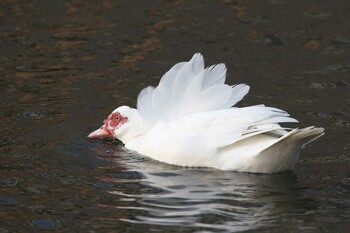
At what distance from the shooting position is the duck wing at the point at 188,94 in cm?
980

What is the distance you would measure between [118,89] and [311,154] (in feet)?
10.6

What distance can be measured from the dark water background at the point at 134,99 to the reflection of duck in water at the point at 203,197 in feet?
0.04

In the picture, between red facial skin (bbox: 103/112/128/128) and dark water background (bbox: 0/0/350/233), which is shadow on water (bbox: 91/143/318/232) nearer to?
dark water background (bbox: 0/0/350/233)

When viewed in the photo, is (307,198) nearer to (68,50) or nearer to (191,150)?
(191,150)

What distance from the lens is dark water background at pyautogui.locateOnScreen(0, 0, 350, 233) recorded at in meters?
8.11

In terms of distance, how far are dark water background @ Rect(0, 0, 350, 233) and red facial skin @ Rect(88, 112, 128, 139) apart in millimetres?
137

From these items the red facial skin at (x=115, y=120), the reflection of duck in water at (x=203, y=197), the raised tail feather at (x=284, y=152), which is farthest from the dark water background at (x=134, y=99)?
the red facial skin at (x=115, y=120)

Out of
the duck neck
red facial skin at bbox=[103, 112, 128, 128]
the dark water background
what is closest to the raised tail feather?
the dark water background

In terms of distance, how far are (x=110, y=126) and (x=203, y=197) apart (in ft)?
7.52

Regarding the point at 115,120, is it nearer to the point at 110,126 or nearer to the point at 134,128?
the point at 110,126

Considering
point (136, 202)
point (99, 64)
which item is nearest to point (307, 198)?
point (136, 202)

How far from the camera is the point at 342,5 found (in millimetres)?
15203

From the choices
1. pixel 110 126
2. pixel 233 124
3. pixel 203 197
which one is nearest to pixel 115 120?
pixel 110 126

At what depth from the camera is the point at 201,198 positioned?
8.52m
